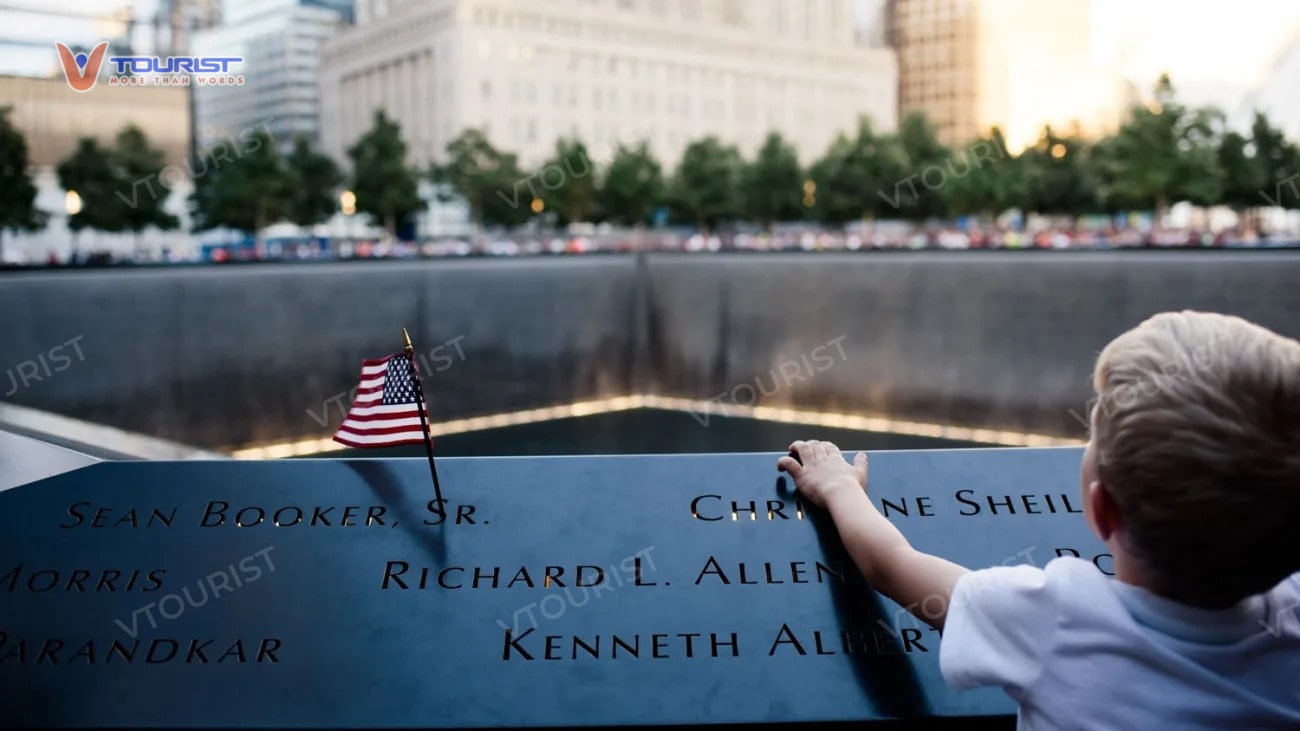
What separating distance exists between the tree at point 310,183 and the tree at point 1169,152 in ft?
93.6

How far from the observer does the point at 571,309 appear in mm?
23375

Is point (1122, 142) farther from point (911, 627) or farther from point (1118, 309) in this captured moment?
point (911, 627)

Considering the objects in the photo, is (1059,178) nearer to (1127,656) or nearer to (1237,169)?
(1237,169)

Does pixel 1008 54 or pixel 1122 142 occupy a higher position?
pixel 1008 54

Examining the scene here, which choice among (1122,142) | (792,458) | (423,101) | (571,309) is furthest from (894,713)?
(423,101)

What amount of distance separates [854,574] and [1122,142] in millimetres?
35137

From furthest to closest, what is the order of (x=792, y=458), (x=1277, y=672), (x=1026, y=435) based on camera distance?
(x=1026, y=435)
(x=792, y=458)
(x=1277, y=672)

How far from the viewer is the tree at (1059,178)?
4034 cm

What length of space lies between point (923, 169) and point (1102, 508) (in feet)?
153

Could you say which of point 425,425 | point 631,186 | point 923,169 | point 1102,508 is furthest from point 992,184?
point 1102,508

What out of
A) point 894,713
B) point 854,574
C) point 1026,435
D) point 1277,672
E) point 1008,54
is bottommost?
point 1026,435

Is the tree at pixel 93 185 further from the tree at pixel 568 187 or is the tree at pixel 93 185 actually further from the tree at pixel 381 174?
the tree at pixel 568 187

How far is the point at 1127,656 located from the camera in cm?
140

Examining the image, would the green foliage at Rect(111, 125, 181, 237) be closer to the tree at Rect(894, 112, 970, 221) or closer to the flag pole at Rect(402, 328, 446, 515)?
the tree at Rect(894, 112, 970, 221)
